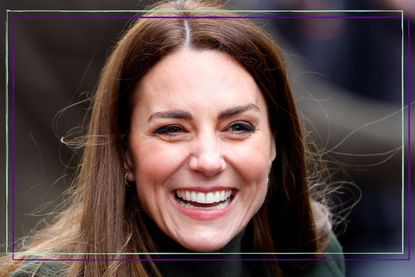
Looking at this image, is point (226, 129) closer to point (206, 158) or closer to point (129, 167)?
point (206, 158)

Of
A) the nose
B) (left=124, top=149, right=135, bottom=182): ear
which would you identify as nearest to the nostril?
the nose

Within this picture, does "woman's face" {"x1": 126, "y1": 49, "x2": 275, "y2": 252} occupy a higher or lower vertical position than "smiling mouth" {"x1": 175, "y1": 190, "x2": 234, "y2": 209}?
higher

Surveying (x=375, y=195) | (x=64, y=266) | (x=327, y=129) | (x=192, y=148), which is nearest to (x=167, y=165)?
(x=192, y=148)

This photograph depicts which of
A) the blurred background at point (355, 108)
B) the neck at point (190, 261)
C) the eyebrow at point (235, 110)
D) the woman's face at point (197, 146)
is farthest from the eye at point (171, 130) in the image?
the blurred background at point (355, 108)

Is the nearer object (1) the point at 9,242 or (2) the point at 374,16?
(1) the point at 9,242

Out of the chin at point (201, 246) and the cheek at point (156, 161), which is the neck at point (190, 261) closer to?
the chin at point (201, 246)

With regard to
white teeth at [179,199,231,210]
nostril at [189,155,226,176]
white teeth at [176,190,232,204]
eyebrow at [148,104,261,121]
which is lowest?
white teeth at [179,199,231,210]

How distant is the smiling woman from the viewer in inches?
75.9

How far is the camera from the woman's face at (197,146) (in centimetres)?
192

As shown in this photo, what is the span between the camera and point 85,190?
205cm

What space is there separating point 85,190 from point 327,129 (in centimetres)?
124

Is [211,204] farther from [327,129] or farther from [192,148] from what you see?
[327,129]

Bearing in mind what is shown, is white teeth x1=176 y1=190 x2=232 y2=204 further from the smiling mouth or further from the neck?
the neck

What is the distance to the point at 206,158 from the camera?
1.88 meters
